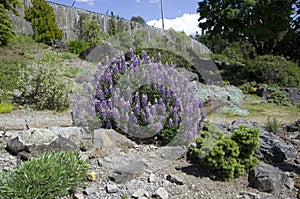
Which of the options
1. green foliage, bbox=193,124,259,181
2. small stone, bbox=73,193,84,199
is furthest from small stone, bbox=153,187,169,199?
small stone, bbox=73,193,84,199

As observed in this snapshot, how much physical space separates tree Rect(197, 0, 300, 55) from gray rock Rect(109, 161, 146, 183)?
435 inches

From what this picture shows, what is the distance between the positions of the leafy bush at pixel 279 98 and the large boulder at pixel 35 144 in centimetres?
703

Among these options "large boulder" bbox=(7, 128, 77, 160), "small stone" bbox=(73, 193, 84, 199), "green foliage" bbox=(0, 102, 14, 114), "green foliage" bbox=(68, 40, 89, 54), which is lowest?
"small stone" bbox=(73, 193, 84, 199)

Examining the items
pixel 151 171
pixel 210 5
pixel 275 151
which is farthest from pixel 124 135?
pixel 210 5

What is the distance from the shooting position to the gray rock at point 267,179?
3.03m

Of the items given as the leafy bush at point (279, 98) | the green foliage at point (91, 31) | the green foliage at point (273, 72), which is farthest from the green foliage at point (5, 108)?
the green foliage at point (91, 31)

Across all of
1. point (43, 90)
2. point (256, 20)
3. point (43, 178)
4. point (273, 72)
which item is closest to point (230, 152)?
point (43, 178)

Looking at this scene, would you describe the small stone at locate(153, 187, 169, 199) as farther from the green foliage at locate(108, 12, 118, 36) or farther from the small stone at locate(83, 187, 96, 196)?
the green foliage at locate(108, 12, 118, 36)

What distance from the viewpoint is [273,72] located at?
10891mm

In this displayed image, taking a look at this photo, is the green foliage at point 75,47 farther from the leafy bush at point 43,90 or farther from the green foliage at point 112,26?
the leafy bush at point 43,90

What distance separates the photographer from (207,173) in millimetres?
3275

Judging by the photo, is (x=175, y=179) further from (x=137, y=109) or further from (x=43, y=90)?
(x=43, y=90)

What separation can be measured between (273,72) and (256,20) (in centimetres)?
334

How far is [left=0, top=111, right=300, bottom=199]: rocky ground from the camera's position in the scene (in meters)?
2.93
